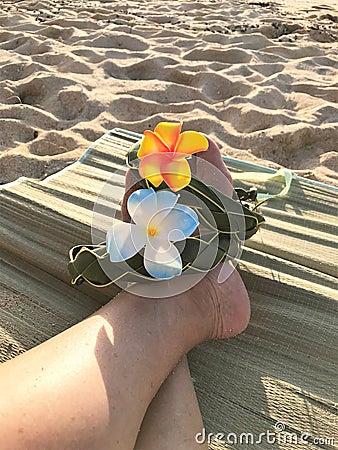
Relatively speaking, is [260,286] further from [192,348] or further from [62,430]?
[62,430]

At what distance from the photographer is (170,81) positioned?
2.36 meters

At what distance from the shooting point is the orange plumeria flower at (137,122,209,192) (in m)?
0.93

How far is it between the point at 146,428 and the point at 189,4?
3.30m

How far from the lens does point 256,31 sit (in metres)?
2.92

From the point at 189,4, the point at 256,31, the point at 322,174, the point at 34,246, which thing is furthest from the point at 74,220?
the point at 189,4

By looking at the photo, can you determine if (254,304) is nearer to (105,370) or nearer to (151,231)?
(151,231)

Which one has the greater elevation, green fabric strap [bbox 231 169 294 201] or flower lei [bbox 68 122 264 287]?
flower lei [bbox 68 122 264 287]

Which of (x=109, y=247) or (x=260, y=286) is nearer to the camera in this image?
(x=109, y=247)

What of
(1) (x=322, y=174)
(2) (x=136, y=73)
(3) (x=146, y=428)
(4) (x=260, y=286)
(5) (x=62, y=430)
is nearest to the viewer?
(5) (x=62, y=430)

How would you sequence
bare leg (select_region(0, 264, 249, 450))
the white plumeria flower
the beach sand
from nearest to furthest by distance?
bare leg (select_region(0, 264, 249, 450)) < the white plumeria flower < the beach sand

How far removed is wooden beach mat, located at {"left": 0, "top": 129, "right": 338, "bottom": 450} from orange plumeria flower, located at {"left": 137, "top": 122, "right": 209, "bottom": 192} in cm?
25

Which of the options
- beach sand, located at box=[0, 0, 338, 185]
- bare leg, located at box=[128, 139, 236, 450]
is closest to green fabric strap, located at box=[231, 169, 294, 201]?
beach sand, located at box=[0, 0, 338, 185]

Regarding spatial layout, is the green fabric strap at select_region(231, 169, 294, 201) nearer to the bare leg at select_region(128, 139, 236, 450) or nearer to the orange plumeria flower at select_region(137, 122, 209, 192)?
the orange plumeria flower at select_region(137, 122, 209, 192)

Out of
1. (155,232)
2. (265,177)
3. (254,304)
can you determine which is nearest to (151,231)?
(155,232)
